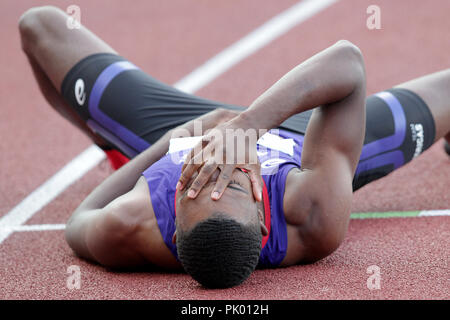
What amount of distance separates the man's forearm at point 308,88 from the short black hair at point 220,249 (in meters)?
0.39

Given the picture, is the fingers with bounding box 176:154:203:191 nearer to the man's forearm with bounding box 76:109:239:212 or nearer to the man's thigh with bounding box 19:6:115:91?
the man's forearm with bounding box 76:109:239:212

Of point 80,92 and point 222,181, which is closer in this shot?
point 222,181

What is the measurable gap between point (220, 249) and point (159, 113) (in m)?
1.42

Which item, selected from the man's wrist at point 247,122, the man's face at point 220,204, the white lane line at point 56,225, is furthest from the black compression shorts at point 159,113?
the man's face at point 220,204

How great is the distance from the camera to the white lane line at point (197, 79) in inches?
155

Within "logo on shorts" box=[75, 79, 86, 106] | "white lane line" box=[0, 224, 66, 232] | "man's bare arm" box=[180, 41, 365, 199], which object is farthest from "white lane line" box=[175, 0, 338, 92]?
"man's bare arm" box=[180, 41, 365, 199]

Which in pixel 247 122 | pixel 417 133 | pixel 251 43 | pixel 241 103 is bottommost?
pixel 241 103

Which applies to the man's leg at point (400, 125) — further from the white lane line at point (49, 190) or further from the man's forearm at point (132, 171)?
the white lane line at point (49, 190)

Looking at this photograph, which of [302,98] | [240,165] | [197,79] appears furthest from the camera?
[197,79]

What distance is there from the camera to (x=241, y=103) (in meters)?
5.66

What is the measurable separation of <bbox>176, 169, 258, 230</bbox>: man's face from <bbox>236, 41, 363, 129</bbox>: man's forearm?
9.2 inches

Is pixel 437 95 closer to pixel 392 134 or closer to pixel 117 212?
pixel 392 134

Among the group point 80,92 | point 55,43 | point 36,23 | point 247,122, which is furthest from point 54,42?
point 247,122

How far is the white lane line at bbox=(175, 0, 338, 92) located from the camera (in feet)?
20.5
